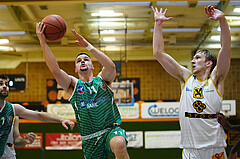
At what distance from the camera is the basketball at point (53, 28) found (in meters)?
4.34

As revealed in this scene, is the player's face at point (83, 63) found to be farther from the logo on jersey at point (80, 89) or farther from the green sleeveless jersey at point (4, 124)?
the green sleeveless jersey at point (4, 124)

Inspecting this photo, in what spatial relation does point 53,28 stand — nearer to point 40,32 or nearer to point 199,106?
point 40,32

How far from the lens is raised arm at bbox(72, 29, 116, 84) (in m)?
4.10

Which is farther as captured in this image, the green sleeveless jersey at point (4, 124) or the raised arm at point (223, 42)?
the green sleeveless jersey at point (4, 124)

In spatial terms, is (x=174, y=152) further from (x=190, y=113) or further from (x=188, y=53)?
(x=190, y=113)

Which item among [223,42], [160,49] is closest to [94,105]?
[160,49]

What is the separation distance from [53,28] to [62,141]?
5.31 metres

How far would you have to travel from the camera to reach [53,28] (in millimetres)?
4379

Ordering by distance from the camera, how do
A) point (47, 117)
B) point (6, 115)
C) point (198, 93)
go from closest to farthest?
point (198, 93)
point (47, 117)
point (6, 115)

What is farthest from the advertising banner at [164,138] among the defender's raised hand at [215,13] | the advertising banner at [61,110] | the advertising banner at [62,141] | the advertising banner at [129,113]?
the defender's raised hand at [215,13]

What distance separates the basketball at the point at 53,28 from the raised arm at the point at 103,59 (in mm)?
458

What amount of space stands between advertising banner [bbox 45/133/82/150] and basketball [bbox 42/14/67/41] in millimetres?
5000

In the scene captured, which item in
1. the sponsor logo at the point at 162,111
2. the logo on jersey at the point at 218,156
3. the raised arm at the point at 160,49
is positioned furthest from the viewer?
the sponsor logo at the point at 162,111

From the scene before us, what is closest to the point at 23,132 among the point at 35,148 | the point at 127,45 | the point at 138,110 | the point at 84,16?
the point at 35,148
